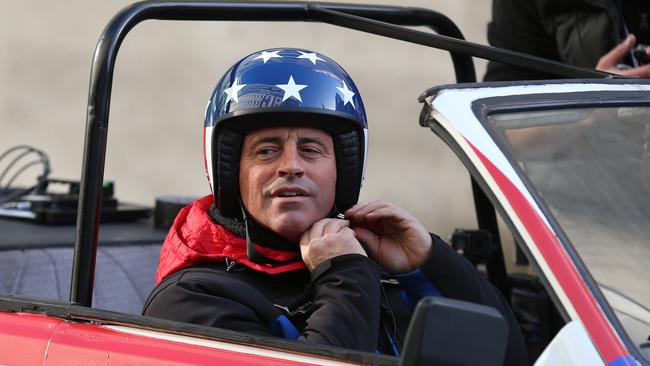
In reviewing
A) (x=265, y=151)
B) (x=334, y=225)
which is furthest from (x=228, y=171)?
(x=334, y=225)

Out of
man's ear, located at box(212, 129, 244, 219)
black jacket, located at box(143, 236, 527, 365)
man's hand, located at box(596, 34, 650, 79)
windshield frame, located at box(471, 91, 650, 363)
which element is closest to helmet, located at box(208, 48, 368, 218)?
man's ear, located at box(212, 129, 244, 219)

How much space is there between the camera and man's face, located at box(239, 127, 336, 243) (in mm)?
2537

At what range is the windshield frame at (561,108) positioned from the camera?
1725 millimetres

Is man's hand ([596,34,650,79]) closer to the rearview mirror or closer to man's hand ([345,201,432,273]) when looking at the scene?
man's hand ([345,201,432,273])

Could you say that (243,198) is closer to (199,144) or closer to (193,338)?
(193,338)

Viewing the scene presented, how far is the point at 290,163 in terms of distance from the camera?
2518mm

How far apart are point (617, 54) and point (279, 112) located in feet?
5.00

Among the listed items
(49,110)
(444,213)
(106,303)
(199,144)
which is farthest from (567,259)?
(49,110)

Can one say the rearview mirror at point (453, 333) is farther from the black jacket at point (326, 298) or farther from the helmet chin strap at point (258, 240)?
the helmet chin strap at point (258, 240)

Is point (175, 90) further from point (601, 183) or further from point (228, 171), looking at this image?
point (601, 183)

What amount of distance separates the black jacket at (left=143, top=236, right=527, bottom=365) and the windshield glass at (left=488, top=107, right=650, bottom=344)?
1.69 ft

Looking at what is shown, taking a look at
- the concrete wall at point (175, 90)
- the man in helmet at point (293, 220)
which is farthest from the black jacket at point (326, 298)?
the concrete wall at point (175, 90)

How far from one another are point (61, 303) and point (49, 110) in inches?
345

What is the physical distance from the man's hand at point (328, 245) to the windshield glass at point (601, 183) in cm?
57
